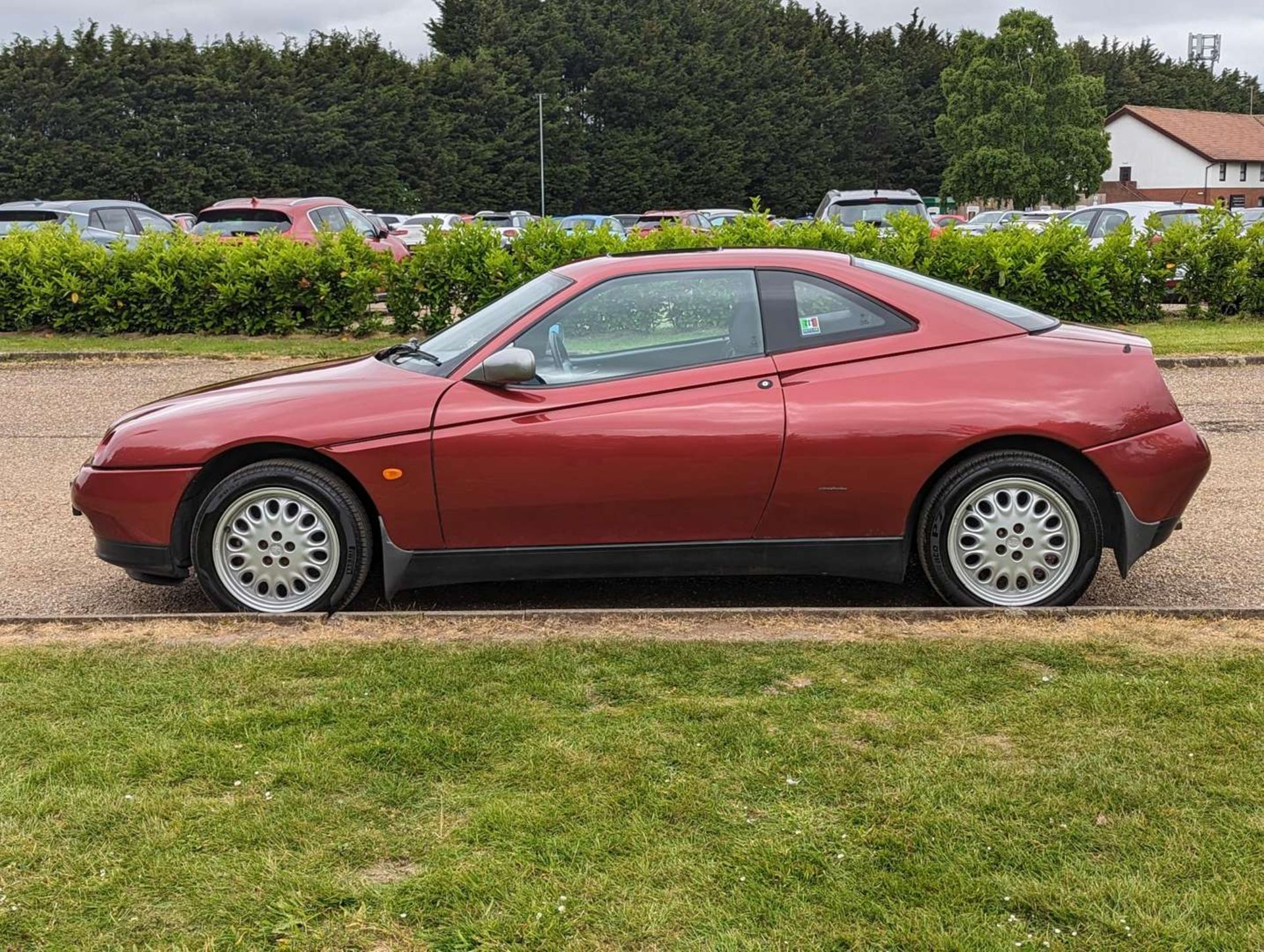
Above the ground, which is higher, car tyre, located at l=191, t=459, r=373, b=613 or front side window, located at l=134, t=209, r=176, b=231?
front side window, located at l=134, t=209, r=176, b=231

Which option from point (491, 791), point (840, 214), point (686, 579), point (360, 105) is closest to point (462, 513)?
point (686, 579)

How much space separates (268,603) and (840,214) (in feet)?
54.4

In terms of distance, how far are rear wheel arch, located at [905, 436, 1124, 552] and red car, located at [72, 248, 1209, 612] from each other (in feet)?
0.04

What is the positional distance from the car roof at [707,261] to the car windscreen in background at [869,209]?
583 inches

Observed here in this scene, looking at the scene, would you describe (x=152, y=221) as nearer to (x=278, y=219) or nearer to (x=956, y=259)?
(x=278, y=219)

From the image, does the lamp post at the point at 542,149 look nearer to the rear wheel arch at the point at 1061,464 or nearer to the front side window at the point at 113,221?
the front side window at the point at 113,221

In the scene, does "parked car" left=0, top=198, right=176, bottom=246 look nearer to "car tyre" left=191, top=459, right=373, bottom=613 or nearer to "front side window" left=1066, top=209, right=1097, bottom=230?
"front side window" left=1066, top=209, right=1097, bottom=230

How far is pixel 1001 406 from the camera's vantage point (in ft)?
17.2

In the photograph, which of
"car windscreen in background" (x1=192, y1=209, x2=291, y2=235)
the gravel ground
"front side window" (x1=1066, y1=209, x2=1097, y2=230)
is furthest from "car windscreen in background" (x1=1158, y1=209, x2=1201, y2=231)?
"car windscreen in background" (x1=192, y1=209, x2=291, y2=235)

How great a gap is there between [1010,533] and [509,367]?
2196mm

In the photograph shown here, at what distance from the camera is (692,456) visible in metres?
5.21

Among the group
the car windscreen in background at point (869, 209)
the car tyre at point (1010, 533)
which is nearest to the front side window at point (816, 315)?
the car tyre at point (1010, 533)

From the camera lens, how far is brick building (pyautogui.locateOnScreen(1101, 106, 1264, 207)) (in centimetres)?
8700

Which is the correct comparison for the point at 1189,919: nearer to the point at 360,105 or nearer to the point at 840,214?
the point at 840,214
